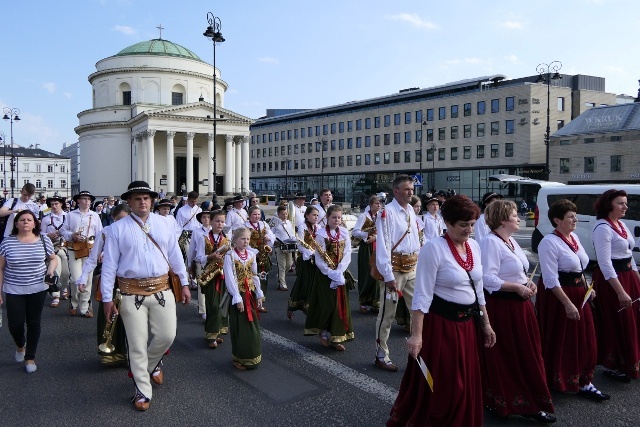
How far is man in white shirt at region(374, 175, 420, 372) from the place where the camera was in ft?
18.7

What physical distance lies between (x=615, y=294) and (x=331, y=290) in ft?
10.7

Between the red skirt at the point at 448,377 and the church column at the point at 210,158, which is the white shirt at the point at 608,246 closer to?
the red skirt at the point at 448,377

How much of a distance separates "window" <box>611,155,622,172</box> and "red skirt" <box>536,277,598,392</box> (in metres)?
47.5

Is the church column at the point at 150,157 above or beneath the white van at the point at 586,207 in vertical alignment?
above

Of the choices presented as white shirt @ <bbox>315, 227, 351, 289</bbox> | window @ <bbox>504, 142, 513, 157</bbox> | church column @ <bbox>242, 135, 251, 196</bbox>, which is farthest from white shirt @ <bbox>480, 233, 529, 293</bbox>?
church column @ <bbox>242, 135, 251, 196</bbox>

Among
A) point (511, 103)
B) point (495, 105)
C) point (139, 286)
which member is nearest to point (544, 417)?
point (139, 286)

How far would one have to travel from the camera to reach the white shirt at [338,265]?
663 cm

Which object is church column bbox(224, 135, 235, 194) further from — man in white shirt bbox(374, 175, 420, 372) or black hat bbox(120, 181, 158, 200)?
black hat bbox(120, 181, 158, 200)

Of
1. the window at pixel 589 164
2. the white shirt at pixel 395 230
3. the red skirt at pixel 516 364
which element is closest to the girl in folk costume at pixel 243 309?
the white shirt at pixel 395 230

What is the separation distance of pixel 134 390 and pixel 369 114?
229 ft

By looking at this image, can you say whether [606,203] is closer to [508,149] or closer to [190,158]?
[508,149]

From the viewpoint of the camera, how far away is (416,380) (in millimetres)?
3971

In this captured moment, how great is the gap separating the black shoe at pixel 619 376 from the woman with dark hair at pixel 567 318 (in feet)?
2.13

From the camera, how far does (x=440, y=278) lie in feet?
12.5
